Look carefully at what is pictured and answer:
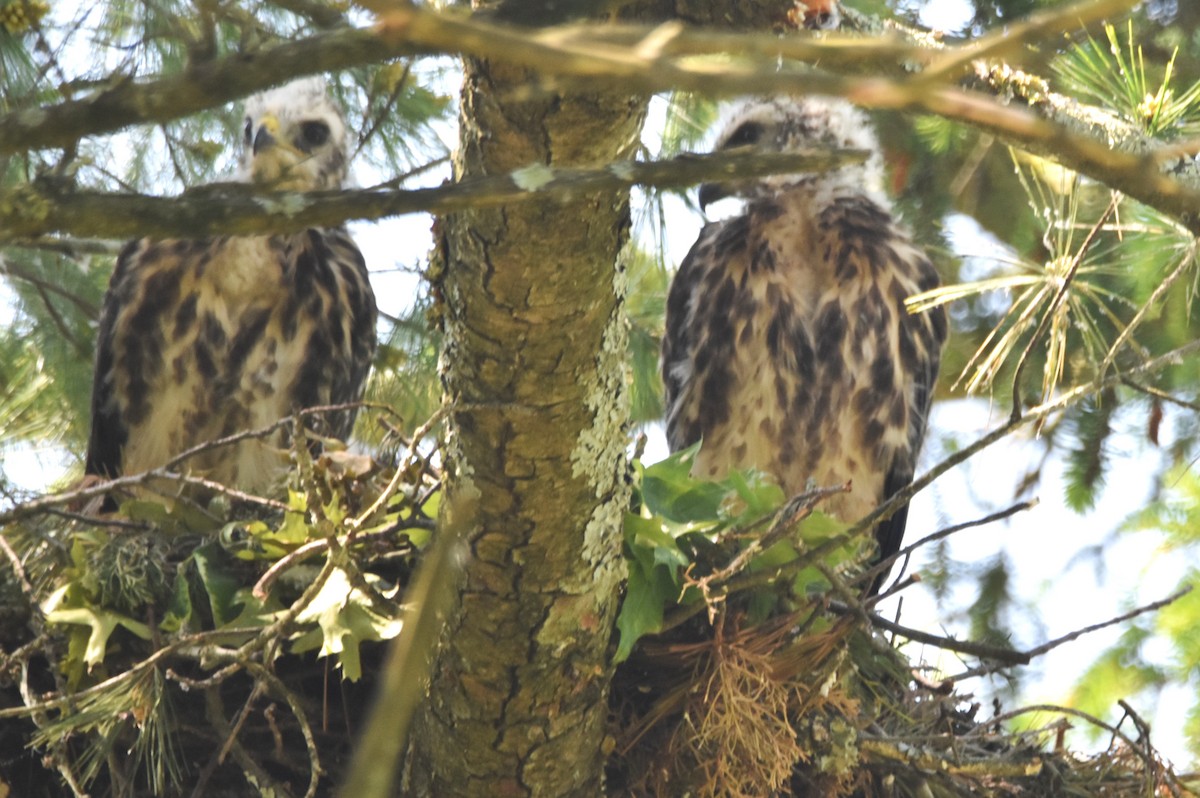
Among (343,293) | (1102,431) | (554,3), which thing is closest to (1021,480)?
(1102,431)

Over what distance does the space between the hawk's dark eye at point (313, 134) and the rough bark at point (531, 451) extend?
1885 mm

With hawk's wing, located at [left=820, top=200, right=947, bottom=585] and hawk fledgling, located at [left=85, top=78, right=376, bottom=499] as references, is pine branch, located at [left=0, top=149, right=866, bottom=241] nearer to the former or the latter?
hawk fledgling, located at [left=85, top=78, right=376, bottom=499]

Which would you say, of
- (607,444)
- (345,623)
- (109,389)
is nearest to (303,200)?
(607,444)

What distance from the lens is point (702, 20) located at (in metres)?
2.26

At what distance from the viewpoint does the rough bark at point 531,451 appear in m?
2.23

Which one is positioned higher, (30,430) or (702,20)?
(702,20)

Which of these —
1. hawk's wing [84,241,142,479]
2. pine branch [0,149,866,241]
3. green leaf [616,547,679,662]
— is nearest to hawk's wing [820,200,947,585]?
green leaf [616,547,679,662]

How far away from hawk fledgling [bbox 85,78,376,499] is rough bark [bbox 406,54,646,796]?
139 cm

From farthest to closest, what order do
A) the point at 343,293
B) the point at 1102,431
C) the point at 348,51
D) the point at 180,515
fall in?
the point at 1102,431 → the point at 343,293 → the point at 180,515 → the point at 348,51

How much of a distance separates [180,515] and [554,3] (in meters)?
1.90

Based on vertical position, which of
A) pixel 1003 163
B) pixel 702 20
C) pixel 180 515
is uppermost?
pixel 1003 163

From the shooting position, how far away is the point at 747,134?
4.47m

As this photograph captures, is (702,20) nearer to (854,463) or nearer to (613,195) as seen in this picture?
(613,195)

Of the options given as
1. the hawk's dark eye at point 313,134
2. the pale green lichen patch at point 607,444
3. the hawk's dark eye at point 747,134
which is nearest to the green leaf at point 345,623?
the pale green lichen patch at point 607,444
